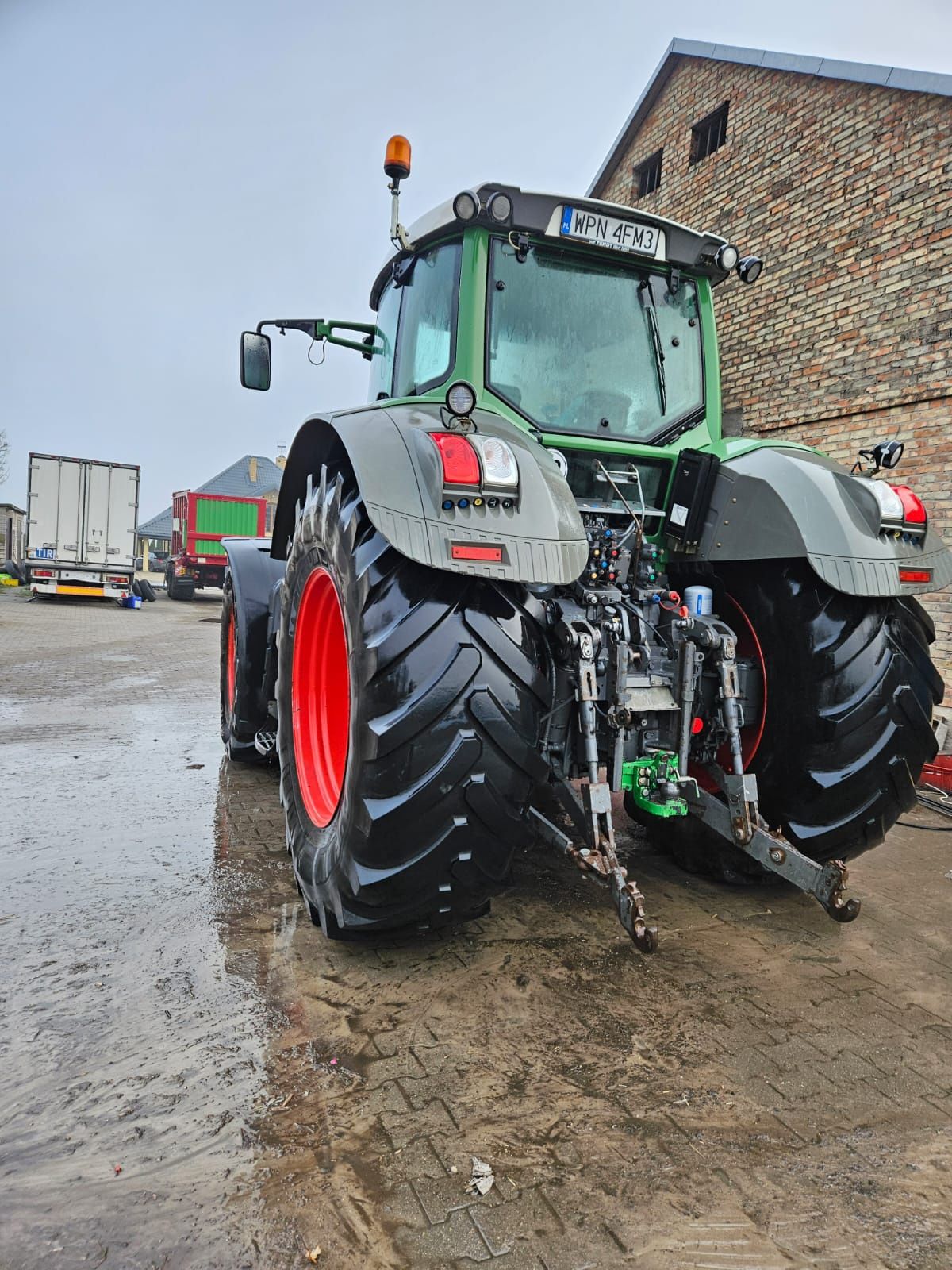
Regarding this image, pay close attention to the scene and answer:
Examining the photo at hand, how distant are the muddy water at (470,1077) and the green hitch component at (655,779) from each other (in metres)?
0.52

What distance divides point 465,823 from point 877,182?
7308mm

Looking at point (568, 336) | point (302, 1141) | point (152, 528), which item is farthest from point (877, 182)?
point (152, 528)

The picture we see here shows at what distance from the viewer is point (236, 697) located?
4621 millimetres

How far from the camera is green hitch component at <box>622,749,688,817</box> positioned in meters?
2.55

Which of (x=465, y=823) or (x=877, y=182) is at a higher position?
(x=877, y=182)

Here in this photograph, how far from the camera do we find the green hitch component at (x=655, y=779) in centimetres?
255

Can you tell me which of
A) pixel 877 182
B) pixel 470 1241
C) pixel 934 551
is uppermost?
pixel 877 182

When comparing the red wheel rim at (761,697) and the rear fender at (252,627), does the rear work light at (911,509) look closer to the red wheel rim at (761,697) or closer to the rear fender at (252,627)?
the red wheel rim at (761,697)

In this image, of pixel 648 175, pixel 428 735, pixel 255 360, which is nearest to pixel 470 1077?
pixel 428 735

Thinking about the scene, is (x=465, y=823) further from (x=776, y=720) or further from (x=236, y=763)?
(x=236, y=763)

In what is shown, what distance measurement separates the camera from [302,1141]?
1.71 meters

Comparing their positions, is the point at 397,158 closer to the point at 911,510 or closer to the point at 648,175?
the point at 911,510

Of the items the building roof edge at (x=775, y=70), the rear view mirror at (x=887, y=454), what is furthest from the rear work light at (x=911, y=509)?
the building roof edge at (x=775, y=70)

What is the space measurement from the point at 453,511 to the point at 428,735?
1.96 feet
